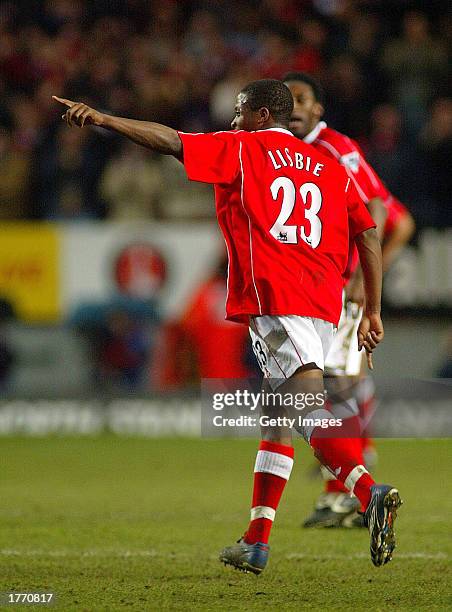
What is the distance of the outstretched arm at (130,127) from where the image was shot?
457cm

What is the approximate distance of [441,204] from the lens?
13.3 m

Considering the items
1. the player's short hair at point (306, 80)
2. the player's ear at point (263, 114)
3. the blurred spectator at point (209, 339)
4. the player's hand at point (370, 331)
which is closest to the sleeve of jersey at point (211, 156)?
the player's ear at point (263, 114)

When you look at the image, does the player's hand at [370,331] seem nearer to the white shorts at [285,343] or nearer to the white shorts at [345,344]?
the white shorts at [285,343]

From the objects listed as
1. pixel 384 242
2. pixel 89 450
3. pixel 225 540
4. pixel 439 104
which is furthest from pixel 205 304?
pixel 225 540

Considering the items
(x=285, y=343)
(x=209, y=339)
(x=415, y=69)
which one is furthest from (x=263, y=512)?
(x=415, y=69)

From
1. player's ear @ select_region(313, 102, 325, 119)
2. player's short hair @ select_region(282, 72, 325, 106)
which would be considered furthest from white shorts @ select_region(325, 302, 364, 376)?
player's short hair @ select_region(282, 72, 325, 106)

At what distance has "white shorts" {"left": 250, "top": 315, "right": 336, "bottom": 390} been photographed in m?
5.04

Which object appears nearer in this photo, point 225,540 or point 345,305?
point 225,540

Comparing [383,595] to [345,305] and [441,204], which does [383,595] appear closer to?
[345,305]

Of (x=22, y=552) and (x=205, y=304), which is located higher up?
(x=205, y=304)

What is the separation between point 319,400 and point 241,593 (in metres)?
Answer: 0.84

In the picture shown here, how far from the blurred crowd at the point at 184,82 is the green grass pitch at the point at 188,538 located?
141 inches

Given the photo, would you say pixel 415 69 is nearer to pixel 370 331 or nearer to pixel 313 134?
pixel 313 134

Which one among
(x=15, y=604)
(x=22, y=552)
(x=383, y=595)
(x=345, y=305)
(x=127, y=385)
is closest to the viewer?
(x=15, y=604)
